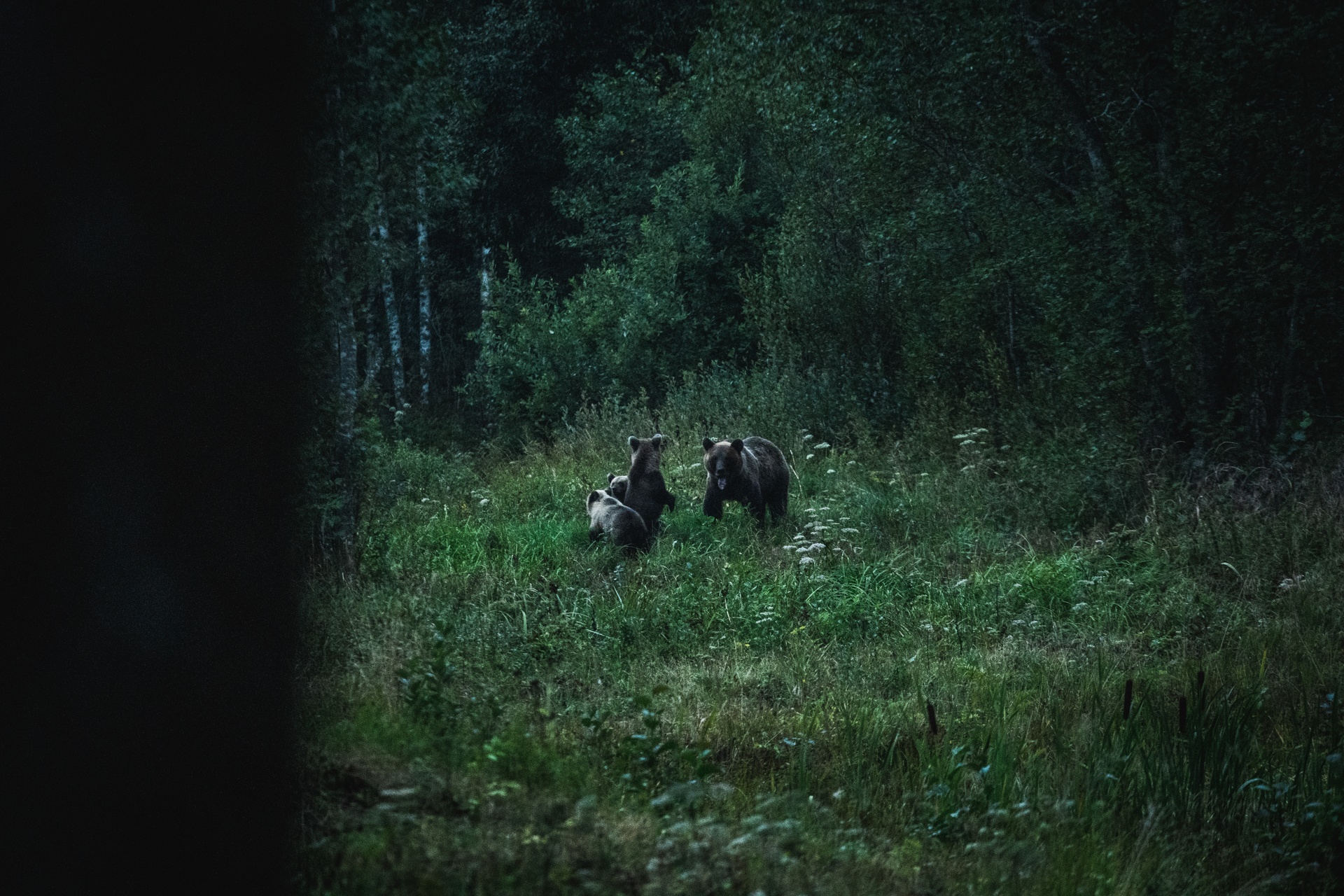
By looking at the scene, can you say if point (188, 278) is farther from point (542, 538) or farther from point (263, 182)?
point (542, 538)

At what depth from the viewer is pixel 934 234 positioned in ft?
42.0

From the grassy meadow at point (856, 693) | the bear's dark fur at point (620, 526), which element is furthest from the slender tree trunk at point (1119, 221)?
the bear's dark fur at point (620, 526)

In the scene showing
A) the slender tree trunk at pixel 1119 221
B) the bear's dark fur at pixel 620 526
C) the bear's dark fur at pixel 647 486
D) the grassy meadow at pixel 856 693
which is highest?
the slender tree trunk at pixel 1119 221

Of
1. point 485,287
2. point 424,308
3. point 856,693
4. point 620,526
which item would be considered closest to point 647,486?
point 620,526

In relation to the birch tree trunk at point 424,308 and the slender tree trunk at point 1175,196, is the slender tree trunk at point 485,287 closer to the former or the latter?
the birch tree trunk at point 424,308

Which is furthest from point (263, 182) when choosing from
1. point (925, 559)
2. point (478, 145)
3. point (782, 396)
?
point (478, 145)

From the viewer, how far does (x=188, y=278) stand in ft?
12.7

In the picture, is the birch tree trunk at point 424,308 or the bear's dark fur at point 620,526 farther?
the birch tree trunk at point 424,308

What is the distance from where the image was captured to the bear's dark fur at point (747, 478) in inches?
406

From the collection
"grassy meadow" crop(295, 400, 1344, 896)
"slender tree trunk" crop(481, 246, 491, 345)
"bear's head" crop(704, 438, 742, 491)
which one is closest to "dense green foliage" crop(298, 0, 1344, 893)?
"grassy meadow" crop(295, 400, 1344, 896)

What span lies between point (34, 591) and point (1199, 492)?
8777mm

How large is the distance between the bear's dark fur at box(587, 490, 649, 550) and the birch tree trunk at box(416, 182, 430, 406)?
14.2 meters

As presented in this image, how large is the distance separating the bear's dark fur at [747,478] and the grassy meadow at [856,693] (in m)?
0.24

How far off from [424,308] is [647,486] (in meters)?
16.3
